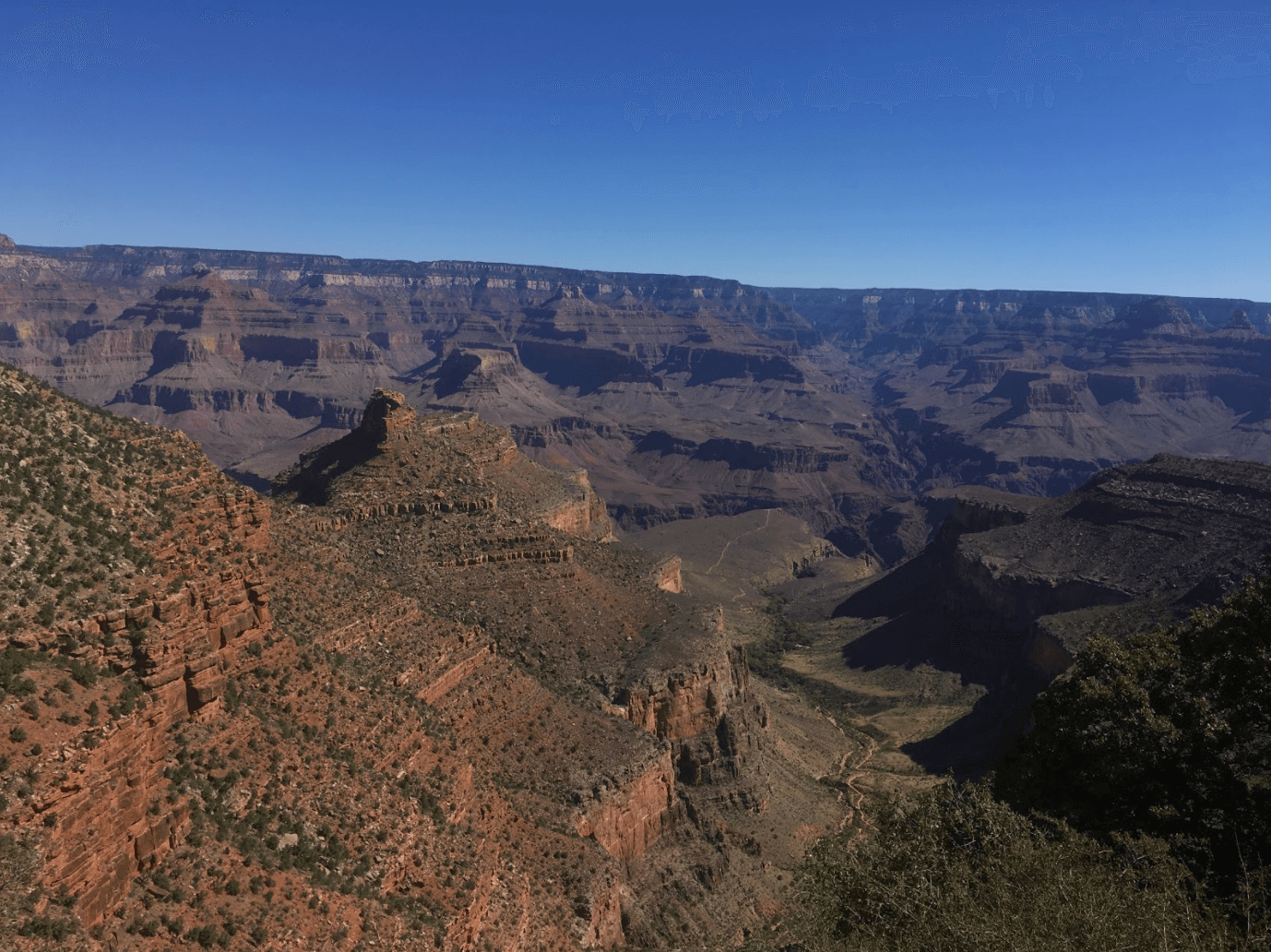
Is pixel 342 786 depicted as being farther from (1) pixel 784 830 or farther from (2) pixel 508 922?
(1) pixel 784 830

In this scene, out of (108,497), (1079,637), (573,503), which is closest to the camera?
(108,497)

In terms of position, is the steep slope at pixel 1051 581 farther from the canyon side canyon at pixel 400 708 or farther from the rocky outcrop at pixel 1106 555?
the canyon side canyon at pixel 400 708

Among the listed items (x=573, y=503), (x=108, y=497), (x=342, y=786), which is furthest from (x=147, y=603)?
(x=573, y=503)

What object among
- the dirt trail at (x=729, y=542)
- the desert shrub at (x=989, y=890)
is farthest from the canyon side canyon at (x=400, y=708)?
the dirt trail at (x=729, y=542)

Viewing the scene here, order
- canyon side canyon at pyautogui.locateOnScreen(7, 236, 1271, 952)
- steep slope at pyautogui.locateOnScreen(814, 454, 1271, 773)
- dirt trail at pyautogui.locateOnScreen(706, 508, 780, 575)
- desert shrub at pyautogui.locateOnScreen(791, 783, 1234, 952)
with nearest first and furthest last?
desert shrub at pyautogui.locateOnScreen(791, 783, 1234, 952) < canyon side canyon at pyautogui.locateOnScreen(7, 236, 1271, 952) < steep slope at pyautogui.locateOnScreen(814, 454, 1271, 773) < dirt trail at pyautogui.locateOnScreen(706, 508, 780, 575)

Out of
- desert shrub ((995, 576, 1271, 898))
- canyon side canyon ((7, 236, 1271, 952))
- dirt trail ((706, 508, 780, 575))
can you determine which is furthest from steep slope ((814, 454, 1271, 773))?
desert shrub ((995, 576, 1271, 898))

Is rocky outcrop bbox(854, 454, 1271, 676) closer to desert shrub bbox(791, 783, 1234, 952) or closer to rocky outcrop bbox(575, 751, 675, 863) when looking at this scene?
rocky outcrop bbox(575, 751, 675, 863)

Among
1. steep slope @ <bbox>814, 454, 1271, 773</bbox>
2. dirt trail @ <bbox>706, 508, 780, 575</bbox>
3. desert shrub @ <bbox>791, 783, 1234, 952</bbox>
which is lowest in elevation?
dirt trail @ <bbox>706, 508, 780, 575</bbox>

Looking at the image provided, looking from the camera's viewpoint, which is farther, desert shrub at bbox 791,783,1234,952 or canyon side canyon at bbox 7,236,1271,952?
canyon side canyon at bbox 7,236,1271,952
